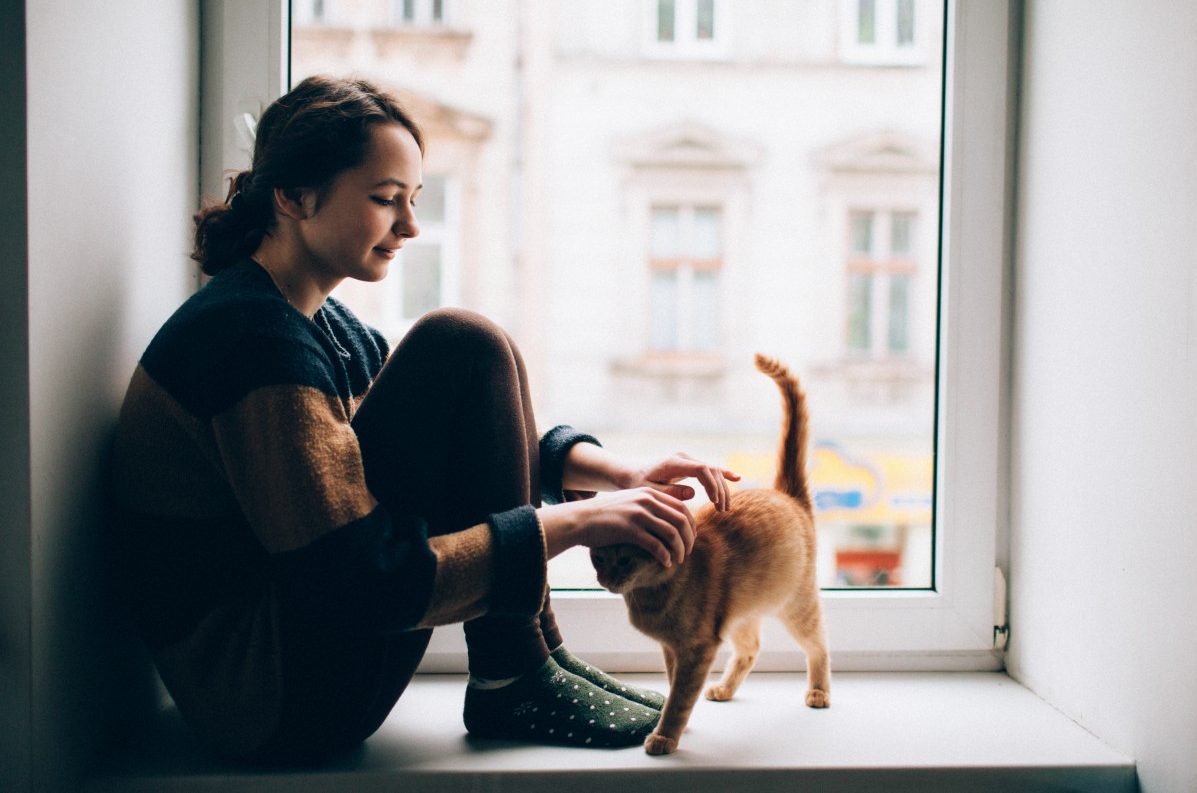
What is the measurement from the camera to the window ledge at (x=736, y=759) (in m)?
0.87

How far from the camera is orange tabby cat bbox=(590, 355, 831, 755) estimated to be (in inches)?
35.8

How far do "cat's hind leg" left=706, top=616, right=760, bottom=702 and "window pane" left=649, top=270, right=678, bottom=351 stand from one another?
1.95ft

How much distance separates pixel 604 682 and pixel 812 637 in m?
0.24

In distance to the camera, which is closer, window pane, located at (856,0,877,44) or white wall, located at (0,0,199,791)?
white wall, located at (0,0,199,791)

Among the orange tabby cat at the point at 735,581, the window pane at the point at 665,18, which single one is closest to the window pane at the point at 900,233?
the window pane at the point at 665,18

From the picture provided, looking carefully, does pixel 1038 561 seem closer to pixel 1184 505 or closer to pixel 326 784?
pixel 1184 505

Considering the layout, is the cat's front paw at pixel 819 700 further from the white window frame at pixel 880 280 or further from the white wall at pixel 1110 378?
the white window frame at pixel 880 280

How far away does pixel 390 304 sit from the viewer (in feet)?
4.48

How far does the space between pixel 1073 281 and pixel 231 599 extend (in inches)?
37.6

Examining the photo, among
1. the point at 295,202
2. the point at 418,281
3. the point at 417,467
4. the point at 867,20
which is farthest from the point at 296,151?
the point at 867,20

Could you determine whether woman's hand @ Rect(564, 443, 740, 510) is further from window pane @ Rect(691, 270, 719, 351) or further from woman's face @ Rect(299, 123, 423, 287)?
window pane @ Rect(691, 270, 719, 351)

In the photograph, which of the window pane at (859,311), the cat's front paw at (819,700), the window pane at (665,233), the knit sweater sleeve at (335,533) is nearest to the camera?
the knit sweater sleeve at (335,533)

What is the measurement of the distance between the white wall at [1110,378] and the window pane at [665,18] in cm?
48

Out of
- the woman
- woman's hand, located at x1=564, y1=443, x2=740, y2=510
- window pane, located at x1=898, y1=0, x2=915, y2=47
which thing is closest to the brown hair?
the woman
